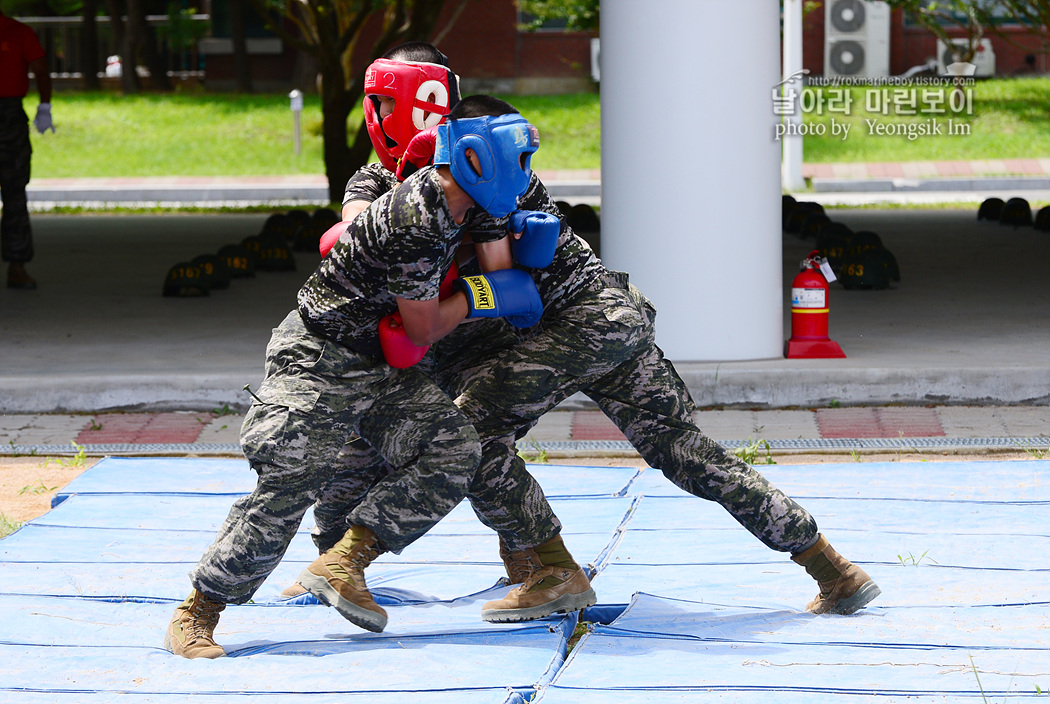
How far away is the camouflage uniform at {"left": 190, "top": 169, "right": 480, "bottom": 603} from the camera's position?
3.56 metres

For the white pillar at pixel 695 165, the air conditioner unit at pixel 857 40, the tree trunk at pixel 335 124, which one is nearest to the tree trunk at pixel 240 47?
the air conditioner unit at pixel 857 40

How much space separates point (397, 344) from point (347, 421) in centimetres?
26

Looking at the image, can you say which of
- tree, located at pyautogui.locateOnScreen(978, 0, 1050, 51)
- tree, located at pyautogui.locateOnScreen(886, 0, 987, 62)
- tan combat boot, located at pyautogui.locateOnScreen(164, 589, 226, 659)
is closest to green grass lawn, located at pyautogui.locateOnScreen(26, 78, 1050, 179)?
tree, located at pyautogui.locateOnScreen(886, 0, 987, 62)

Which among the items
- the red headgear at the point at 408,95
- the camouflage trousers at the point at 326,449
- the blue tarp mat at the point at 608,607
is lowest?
the blue tarp mat at the point at 608,607

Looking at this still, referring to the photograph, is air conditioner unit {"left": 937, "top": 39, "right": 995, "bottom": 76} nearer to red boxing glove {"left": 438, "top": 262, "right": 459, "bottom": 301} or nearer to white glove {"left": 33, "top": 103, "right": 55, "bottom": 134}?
white glove {"left": 33, "top": 103, "right": 55, "bottom": 134}

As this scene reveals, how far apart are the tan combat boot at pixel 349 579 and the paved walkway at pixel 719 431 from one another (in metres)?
2.54

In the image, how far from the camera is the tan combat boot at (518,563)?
4062 mm

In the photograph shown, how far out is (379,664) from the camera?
3.62 metres

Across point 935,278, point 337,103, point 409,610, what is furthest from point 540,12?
point 409,610

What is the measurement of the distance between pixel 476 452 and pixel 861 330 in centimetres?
521

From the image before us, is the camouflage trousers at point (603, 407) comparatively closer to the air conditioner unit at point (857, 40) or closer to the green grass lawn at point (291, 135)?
the green grass lawn at point (291, 135)

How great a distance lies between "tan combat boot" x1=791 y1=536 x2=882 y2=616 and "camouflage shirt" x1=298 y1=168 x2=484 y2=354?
4.31 ft

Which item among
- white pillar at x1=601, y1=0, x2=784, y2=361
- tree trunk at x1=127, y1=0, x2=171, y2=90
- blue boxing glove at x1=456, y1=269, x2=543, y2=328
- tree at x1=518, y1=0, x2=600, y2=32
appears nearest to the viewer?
blue boxing glove at x1=456, y1=269, x2=543, y2=328

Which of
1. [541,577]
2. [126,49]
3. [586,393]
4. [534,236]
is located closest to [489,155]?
[534,236]
